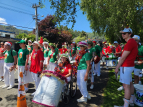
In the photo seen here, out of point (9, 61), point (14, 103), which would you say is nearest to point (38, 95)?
point (14, 103)

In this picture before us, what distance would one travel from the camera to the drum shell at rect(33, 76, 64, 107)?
2734 millimetres

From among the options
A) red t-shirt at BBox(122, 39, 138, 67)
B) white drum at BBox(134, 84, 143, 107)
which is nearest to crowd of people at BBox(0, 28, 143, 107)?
red t-shirt at BBox(122, 39, 138, 67)

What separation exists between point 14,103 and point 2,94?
1.07 meters

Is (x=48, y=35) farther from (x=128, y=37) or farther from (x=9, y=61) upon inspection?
(x=128, y=37)

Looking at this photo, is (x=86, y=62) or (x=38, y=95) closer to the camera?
(x=38, y=95)

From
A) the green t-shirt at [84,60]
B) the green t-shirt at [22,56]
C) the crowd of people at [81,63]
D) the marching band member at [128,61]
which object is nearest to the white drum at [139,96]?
the crowd of people at [81,63]

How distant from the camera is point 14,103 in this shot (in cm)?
345

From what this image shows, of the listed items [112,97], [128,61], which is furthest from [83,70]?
[112,97]

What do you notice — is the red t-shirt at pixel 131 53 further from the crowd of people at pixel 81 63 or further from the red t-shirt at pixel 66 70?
the red t-shirt at pixel 66 70

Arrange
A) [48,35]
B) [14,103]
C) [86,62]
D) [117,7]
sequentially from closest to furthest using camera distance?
[86,62]
[14,103]
[117,7]
[48,35]

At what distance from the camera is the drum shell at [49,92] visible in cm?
273

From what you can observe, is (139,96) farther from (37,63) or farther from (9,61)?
(9,61)

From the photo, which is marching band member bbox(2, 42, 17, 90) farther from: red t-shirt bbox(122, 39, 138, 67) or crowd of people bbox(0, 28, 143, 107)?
red t-shirt bbox(122, 39, 138, 67)

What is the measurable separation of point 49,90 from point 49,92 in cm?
5
